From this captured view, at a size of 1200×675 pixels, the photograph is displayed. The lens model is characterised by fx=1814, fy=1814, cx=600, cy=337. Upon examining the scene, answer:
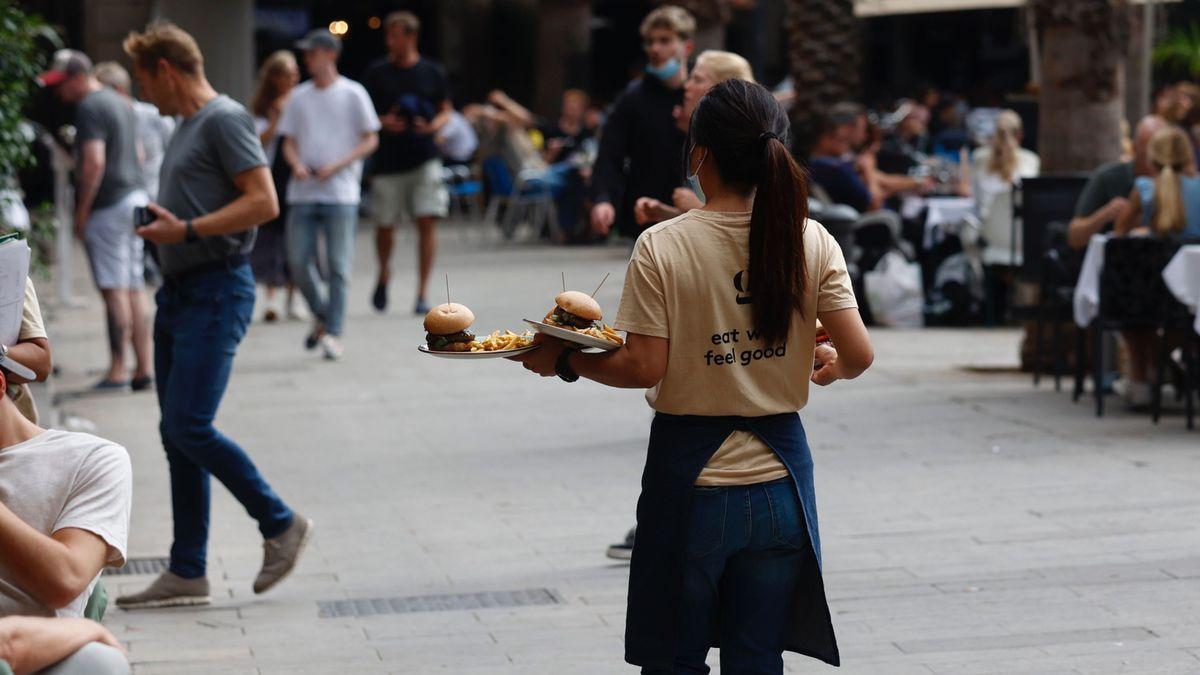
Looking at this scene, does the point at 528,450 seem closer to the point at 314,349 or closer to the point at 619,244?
the point at 314,349

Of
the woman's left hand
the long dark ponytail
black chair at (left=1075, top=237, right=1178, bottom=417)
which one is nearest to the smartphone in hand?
the woman's left hand

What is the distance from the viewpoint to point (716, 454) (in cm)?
365

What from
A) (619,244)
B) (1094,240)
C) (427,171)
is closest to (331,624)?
(1094,240)

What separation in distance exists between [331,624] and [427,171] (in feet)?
27.7

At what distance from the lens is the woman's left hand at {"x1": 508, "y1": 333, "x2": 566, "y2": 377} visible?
3717 millimetres

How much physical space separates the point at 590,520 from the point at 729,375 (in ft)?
12.3

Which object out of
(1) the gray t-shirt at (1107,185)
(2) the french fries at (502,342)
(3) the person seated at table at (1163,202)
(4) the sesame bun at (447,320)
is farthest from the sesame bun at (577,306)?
(1) the gray t-shirt at (1107,185)

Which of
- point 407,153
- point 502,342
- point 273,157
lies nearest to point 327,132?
point 273,157

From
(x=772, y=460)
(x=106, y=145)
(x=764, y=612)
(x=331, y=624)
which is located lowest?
(x=331, y=624)

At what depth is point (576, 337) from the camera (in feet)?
11.8

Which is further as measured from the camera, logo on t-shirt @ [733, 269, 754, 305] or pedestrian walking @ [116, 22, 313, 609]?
pedestrian walking @ [116, 22, 313, 609]

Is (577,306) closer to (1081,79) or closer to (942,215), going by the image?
(1081,79)

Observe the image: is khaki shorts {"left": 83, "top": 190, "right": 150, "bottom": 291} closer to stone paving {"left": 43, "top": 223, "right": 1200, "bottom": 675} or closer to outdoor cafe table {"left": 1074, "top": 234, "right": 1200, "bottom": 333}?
stone paving {"left": 43, "top": 223, "right": 1200, "bottom": 675}

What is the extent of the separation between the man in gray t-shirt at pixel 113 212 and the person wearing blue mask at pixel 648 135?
4304 millimetres
